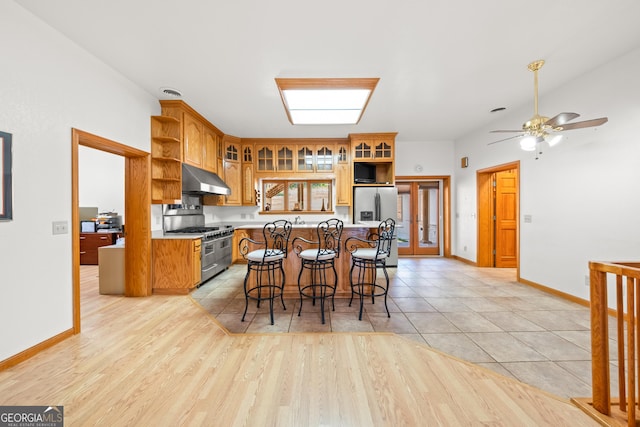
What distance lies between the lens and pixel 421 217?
658 centimetres

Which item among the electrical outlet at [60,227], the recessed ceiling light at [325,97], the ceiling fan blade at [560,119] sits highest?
the recessed ceiling light at [325,97]

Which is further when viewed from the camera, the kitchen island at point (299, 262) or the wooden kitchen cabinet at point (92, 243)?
the wooden kitchen cabinet at point (92, 243)

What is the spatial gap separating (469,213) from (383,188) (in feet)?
6.61

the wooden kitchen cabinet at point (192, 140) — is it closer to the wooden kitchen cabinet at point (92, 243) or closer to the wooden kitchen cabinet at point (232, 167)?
the wooden kitchen cabinet at point (232, 167)

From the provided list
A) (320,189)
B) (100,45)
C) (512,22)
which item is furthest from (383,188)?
(100,45)

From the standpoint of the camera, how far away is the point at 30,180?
7.14 feet

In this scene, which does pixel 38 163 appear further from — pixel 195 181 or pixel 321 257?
pixel 321 257

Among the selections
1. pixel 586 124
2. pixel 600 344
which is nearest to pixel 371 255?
pixel 600 344

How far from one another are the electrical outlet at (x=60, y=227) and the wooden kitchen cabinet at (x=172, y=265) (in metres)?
1.22

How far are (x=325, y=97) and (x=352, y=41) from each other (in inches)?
37.4

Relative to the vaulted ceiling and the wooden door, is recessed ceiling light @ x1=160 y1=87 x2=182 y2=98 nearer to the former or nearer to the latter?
the vaulted ceiling

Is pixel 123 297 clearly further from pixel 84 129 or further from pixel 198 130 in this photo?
pixel 198 130

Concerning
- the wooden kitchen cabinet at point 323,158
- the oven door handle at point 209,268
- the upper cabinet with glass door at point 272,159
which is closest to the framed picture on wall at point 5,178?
the oven door handle at point 209,268

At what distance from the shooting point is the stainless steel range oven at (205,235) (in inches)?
162
